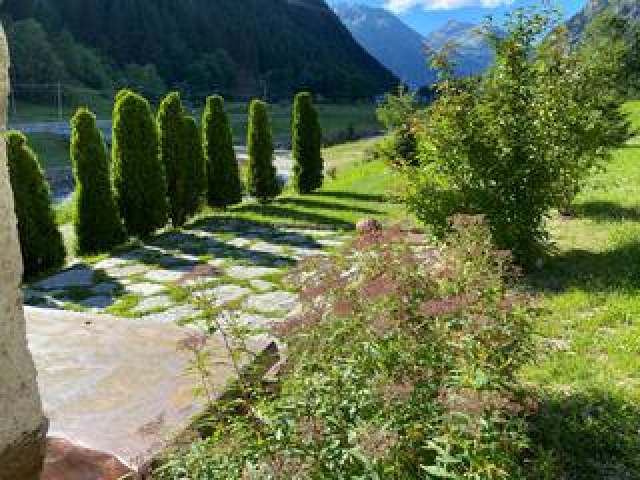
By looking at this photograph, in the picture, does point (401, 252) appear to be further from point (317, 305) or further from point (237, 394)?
point (237, 394)

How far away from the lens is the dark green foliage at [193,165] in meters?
13.4

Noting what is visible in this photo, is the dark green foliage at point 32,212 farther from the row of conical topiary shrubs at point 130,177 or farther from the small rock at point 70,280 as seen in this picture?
the small rock at point 70,280

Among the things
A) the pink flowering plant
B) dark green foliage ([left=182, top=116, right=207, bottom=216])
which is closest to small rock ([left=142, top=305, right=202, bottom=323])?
the pink flowering plant

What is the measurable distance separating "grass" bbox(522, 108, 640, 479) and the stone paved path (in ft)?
8.72

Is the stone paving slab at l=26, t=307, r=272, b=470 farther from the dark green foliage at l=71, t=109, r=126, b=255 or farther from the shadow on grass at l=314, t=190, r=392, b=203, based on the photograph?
the shadow on grass at l=314, t=190, r=392, b=203

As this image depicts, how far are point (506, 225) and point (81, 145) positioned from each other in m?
6.52

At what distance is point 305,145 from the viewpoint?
672 inches

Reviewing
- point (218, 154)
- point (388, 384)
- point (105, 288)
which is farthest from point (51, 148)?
point (388, 384)

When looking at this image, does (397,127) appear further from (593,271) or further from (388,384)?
(388,384)

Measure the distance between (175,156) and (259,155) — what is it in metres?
2.98

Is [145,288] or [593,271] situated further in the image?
[145,288]

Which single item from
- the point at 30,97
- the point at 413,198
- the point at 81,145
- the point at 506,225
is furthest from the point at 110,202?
the point at 30,97

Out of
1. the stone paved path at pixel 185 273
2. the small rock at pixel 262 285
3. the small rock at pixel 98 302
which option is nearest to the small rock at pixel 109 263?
the stone paved path at pixel 185 273

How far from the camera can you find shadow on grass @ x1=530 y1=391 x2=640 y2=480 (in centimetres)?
365
